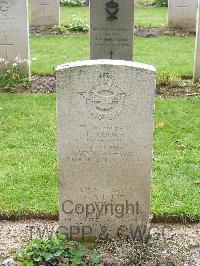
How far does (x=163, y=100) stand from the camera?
29.4 ft

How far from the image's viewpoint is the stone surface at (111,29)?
8.76 metres

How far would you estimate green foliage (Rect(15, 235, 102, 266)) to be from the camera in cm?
430

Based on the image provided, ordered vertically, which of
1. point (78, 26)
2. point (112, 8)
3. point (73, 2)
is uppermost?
point (73, 2)

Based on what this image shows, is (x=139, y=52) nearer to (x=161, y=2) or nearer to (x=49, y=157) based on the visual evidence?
(x=49, y=157)

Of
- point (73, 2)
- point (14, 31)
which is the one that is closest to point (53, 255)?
point (14, 31)

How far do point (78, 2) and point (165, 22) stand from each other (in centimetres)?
505

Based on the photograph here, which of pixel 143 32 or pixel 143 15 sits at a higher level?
pixel 143 15

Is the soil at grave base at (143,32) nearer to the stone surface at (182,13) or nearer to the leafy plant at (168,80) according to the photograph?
the stone surface at (182,13)

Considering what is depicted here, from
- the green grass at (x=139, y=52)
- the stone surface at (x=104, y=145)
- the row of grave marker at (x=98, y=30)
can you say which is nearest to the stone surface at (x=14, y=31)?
the row of grave marker at (x=98, y=30)

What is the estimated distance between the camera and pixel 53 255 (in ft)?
14.2

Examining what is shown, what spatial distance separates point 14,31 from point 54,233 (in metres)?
5.52

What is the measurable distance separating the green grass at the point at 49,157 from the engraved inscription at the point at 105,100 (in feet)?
4.25

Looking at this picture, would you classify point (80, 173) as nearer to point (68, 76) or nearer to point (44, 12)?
point (68, 76)

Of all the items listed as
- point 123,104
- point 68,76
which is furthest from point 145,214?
point 68,76
